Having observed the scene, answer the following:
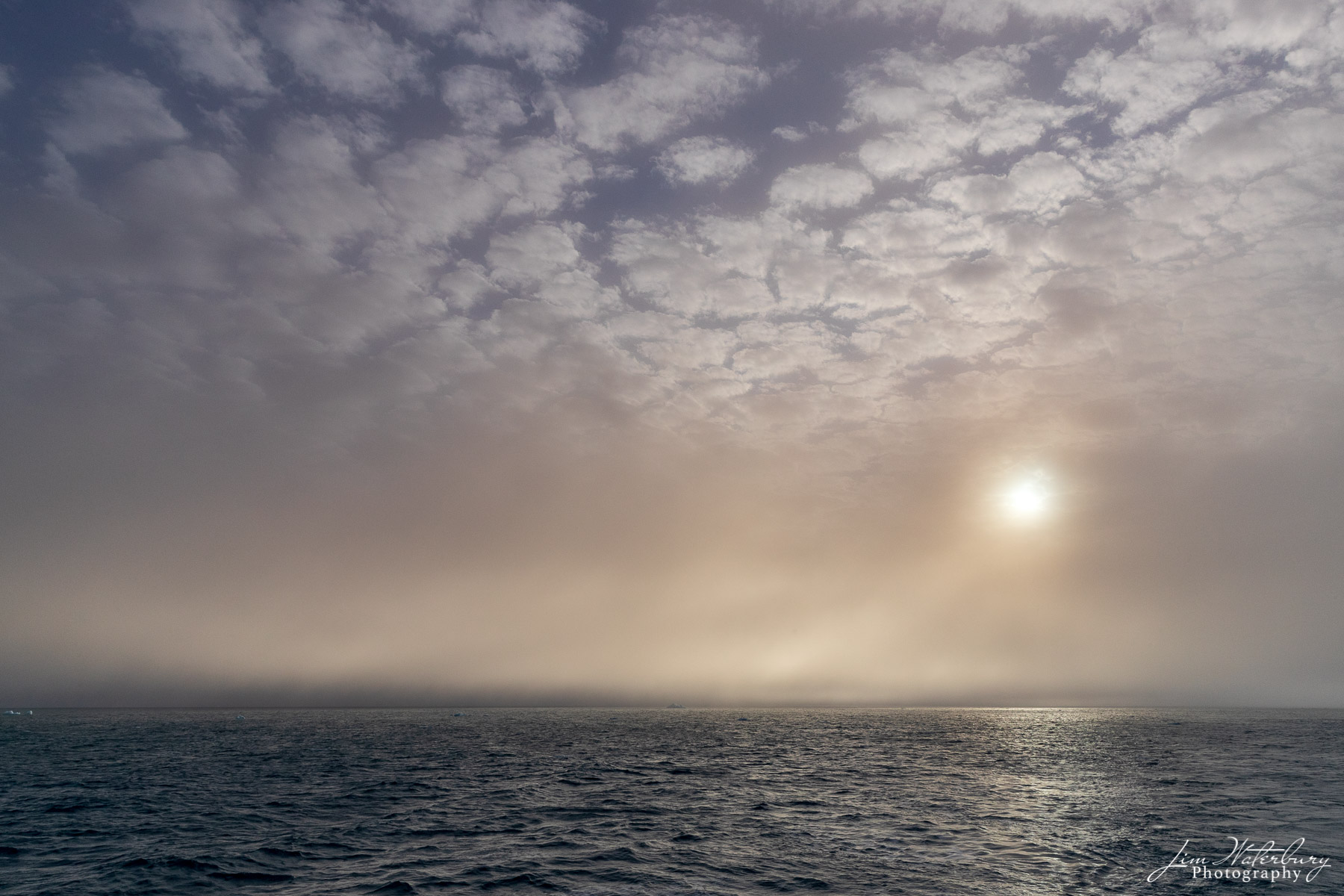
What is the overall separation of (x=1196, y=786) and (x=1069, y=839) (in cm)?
3484

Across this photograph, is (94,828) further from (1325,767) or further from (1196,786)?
(1325,767)

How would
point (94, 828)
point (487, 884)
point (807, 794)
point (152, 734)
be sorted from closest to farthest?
point (487, 884) → point (94, 828) → point (807, 794) → point (152, 734)

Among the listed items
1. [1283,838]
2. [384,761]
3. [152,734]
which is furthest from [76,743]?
[1283,838]

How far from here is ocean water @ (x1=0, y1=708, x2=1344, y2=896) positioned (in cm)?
3083

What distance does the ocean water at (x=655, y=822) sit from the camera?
30828 mm

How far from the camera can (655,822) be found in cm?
4462

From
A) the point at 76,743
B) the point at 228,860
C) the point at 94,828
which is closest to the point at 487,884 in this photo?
the point at 228,860

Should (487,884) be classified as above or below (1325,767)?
above

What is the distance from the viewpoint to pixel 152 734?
152750 mm

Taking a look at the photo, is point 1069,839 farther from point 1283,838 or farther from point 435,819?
point 435,819

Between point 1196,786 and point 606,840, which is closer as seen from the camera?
point 606,840

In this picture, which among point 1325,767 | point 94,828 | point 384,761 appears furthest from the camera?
point 384,761

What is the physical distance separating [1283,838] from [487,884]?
44.4 m

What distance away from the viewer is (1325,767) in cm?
7762
